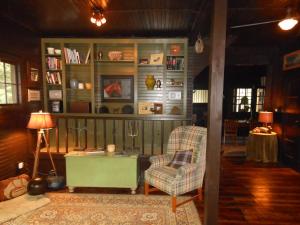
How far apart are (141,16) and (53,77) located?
2191mm

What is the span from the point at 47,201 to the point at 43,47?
2898mm

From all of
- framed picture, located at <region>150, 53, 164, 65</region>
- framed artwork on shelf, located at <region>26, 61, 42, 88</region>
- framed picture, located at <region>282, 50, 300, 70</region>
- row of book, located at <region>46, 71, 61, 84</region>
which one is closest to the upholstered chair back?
framed picture, located at <region>150, 53, 164, 65</region>

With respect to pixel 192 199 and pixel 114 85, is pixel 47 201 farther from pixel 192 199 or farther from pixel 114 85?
pixel 114 85

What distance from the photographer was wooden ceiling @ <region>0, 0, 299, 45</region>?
2.78 metres

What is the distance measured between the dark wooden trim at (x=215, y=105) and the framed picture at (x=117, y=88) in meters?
2.60

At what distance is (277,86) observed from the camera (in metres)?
5.08

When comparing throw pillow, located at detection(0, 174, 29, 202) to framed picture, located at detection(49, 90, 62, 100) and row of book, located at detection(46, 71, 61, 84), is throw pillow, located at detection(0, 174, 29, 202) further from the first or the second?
row of book, located at detection(46, 71, 61, 84)

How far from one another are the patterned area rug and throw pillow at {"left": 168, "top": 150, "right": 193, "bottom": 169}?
503 mm

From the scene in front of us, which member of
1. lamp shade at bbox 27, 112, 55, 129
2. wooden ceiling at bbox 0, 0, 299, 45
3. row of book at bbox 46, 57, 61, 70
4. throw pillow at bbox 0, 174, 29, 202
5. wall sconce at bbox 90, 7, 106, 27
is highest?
wooden ceiling at bbox 0, 0, 299, 45

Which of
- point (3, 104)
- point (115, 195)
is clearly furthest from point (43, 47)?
point (115, 195)

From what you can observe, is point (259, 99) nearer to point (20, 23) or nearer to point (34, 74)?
point (34, 74)

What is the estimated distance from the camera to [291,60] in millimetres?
4516

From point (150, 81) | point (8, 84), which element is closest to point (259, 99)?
point (150, 81)

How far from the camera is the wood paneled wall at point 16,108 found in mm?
3072
